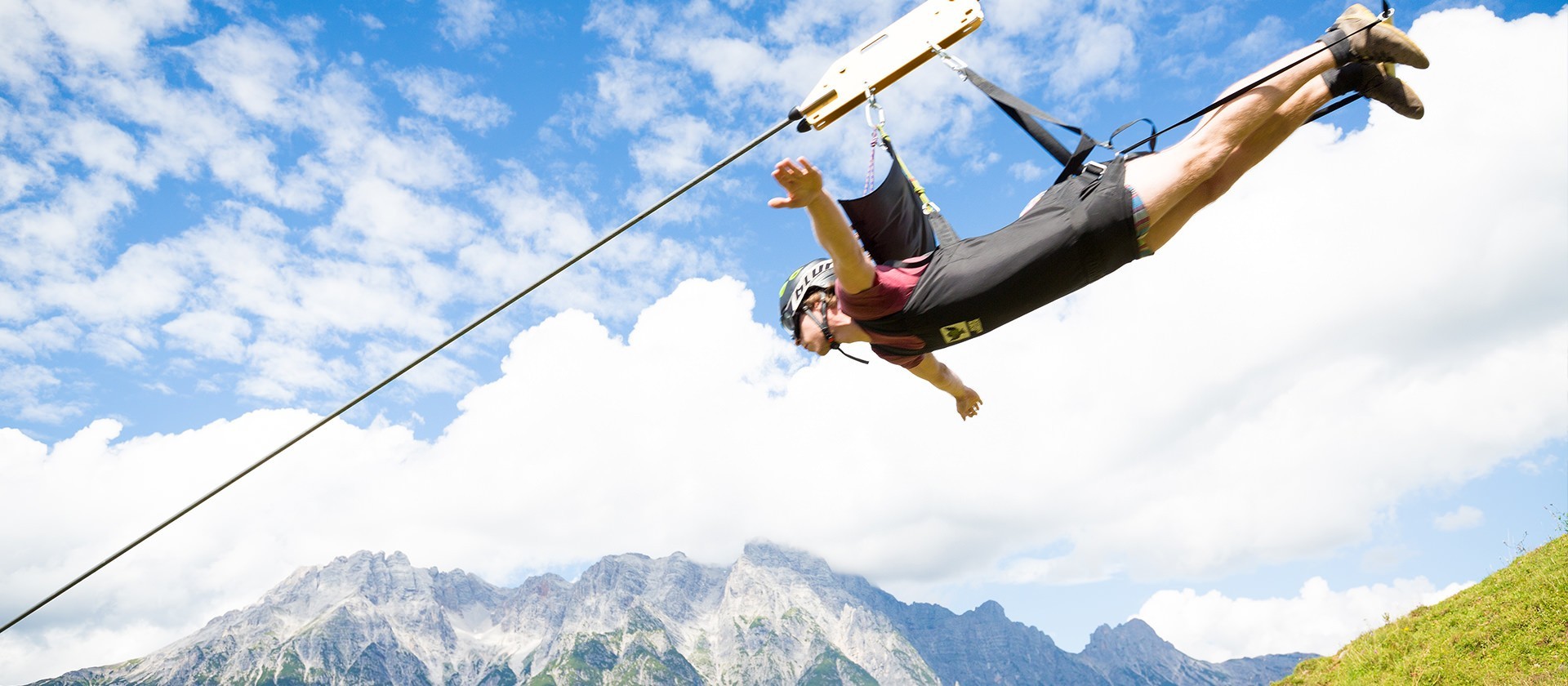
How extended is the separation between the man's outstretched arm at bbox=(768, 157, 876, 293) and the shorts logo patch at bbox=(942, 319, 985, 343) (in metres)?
0.57

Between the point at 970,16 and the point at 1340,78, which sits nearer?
the point at 1340,78

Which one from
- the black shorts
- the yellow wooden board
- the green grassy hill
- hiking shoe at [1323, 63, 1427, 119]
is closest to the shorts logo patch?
the black shorts

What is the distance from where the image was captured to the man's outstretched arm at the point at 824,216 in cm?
443

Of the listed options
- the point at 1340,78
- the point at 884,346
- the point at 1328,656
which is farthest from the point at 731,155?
the point at 1328,656

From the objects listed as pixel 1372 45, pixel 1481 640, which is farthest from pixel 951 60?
pixel 1481 640

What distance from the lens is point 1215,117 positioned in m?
4.67

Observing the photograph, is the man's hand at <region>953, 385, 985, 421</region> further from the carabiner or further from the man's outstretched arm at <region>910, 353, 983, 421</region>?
the carabiner

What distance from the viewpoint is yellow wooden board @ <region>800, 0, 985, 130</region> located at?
5.20 meters

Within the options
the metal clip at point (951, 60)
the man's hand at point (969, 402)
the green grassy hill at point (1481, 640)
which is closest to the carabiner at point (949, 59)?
the metal clip at point (951, 60)

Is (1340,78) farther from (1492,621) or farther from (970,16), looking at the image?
(1492,621)

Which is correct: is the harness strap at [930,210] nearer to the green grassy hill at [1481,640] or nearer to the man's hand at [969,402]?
the man's hand at [969,402]

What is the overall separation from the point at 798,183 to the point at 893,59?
4.37ft

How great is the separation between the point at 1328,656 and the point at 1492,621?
133 inches

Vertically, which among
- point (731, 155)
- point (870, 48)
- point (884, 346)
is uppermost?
point (870, 48)
